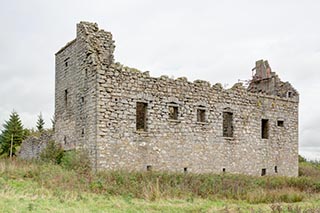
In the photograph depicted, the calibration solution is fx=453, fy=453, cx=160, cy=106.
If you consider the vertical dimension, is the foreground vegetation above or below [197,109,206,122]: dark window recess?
below

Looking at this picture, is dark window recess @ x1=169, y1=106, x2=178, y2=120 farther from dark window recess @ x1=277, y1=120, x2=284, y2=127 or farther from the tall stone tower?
dark window recess @ x1=277, y1=120, x2=284, y2=127

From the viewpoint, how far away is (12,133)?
4003 cm

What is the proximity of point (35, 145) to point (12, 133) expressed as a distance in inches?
494

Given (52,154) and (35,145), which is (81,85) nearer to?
(52,154)

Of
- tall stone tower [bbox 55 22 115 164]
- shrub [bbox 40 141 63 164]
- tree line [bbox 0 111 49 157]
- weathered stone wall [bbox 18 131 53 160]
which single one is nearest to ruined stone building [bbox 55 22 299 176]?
tall stone tower [bbox 55 22 115 164]

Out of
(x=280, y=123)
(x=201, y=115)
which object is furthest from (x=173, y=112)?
(x=280, y=123)

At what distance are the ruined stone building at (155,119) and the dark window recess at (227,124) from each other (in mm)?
58

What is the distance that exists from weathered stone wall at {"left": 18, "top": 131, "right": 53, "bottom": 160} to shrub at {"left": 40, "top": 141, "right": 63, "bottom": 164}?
1.65 meters

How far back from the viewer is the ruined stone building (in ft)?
69.0

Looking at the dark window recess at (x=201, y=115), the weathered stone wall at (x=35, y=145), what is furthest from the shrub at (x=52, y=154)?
the dark window recess at (x=201, y=115)

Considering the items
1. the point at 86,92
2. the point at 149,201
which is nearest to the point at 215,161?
the point at 86,92

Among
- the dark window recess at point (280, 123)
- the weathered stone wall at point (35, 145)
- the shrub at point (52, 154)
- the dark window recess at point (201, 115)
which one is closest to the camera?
the shrub at point (52, 154)

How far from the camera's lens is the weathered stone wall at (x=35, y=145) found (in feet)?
88.3

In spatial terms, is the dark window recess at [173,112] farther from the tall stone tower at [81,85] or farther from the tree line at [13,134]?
the tree line at [13,134]
